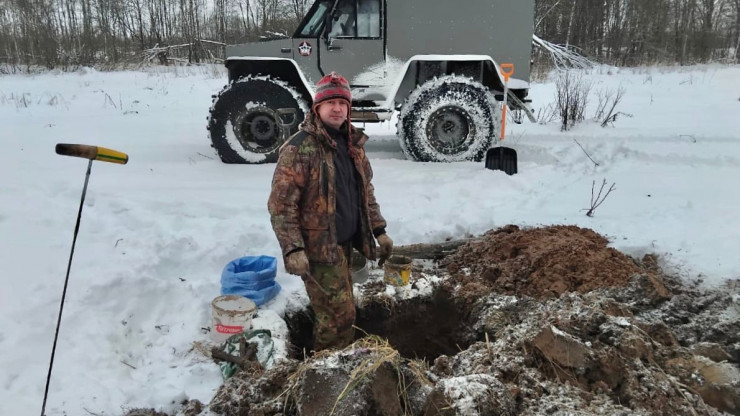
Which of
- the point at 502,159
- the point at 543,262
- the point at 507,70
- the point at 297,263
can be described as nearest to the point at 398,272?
the point at 543,262

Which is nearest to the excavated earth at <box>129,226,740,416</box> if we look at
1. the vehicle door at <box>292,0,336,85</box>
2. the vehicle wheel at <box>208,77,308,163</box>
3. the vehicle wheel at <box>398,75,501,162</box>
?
the vehicle wheel at <box>398,75,501,162</box>

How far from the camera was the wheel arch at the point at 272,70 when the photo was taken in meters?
6.75

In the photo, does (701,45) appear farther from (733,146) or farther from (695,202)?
(695,202)

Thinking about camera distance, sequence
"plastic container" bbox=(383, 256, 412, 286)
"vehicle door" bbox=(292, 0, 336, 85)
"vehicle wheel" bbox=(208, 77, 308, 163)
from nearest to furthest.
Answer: "plastic container" bbox=(383, 256, 412, 286) → "vehicle wheel" bbox=(208, 77, 308, 163) → "vehicle door" bbox=(292, 0, 336, 85)

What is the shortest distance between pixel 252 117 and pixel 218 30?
18.8 meters

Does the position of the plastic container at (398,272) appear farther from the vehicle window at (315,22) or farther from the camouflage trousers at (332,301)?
the vehicle window at (315,22)

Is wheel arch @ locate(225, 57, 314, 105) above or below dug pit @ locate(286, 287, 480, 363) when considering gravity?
above

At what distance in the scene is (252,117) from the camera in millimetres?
6625

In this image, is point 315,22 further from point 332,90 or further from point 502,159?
point 332,90

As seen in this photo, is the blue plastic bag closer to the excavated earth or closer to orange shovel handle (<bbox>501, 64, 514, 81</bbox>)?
the excavated earth

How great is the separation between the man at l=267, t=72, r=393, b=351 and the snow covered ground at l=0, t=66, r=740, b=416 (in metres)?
0.50

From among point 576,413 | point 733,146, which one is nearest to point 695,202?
point 733,146

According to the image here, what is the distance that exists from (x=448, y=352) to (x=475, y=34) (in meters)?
4.58

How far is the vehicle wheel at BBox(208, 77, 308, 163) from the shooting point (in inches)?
254
